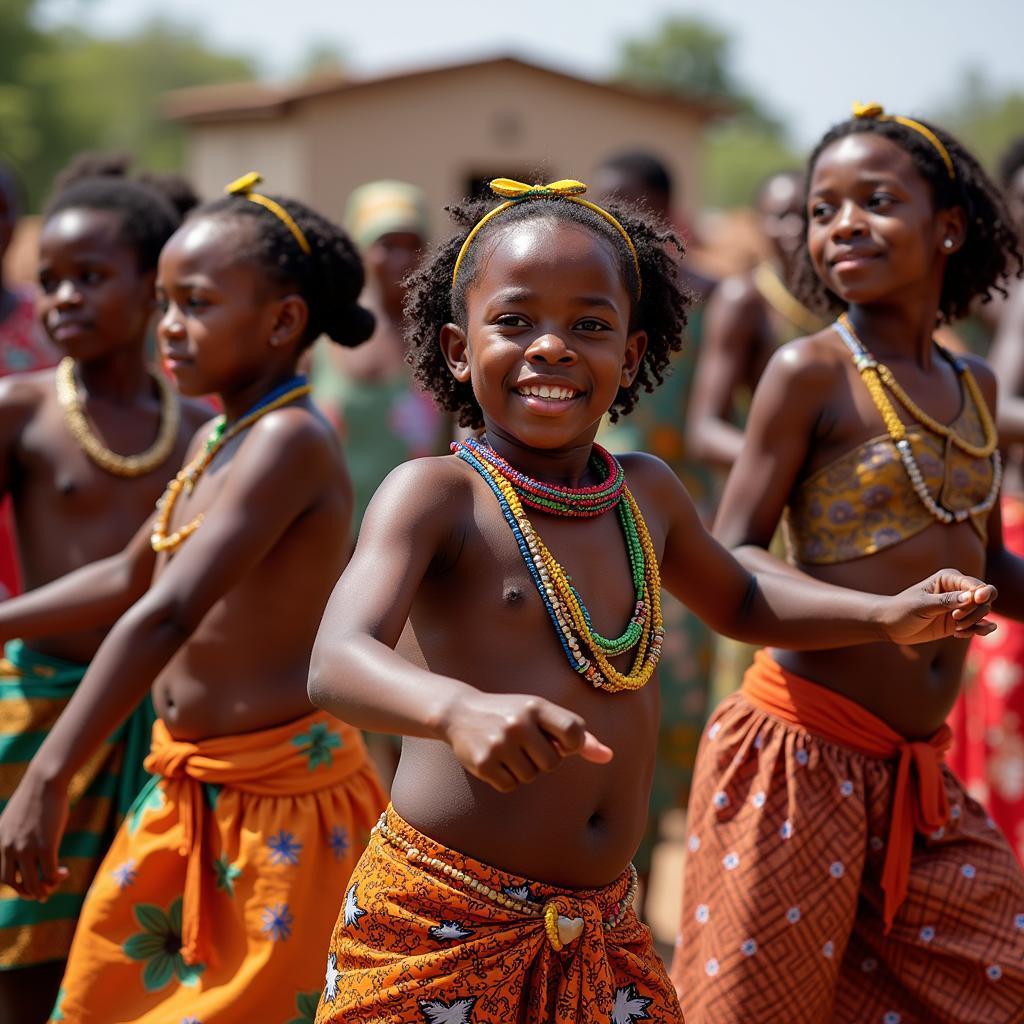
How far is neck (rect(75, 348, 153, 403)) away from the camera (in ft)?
12.5

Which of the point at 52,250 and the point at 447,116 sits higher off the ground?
the point at 447,116

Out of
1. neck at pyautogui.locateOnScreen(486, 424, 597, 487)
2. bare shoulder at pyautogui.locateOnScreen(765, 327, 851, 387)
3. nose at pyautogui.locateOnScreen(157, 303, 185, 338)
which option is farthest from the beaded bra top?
nose at pyautogui.locateOnScreen(157, 303, 185, 338)

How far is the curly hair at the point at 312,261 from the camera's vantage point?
3.32 metres

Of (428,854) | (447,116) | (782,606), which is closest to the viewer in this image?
(428,854)

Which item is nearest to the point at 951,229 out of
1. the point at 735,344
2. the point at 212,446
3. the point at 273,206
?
A: the point at 273,206

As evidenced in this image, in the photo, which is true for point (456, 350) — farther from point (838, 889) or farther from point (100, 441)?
point (100, 441)

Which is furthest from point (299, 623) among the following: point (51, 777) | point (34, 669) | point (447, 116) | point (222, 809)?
point (447, 116)

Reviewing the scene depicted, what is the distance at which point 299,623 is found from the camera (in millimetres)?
3135

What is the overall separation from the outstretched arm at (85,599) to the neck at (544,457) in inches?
45.0

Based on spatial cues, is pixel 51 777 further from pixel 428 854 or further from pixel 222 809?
pixel 428 854

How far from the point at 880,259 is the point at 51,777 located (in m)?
1.88

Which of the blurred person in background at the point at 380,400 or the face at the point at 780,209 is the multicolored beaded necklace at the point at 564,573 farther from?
the blurred person in background at the point at 380,400

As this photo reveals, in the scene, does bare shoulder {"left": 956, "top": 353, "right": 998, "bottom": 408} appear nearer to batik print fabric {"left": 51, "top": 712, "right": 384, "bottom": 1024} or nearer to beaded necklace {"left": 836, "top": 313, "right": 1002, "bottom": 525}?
beaded necklace {"left": 836, "top": 313, "right": 1002, "bottom": 525}

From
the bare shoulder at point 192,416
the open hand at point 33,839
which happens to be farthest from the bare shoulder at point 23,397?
the open hand at point 33,839
